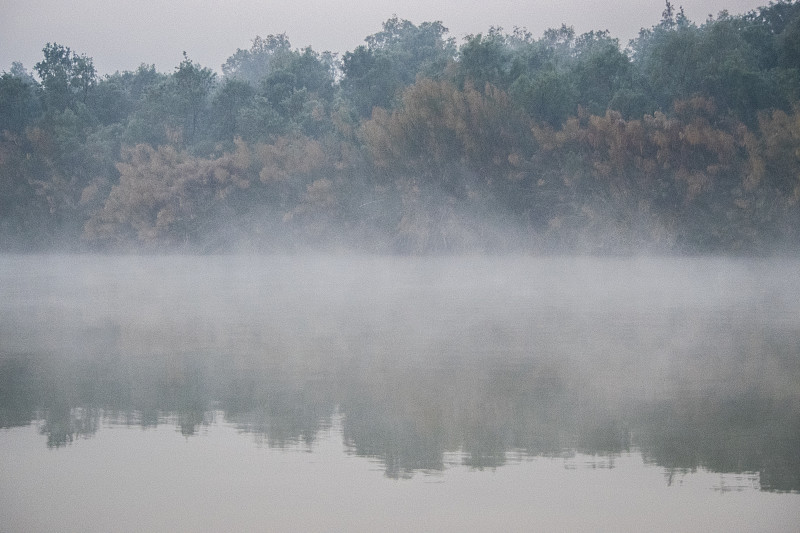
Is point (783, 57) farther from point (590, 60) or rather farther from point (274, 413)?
point (274, 413)

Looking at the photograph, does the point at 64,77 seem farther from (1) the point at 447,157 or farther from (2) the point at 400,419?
(2) the point at 400,419

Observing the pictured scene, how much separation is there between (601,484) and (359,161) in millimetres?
34846

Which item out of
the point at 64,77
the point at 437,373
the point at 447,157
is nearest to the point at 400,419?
the point at 437,373

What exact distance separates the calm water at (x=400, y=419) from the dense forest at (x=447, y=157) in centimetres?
1727

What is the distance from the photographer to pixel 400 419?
7523 mm

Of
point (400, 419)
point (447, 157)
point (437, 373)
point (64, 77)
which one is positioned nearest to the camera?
point (400, 419)

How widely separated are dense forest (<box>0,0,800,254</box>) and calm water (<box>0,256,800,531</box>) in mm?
17273

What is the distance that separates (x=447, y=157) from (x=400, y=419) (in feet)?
101

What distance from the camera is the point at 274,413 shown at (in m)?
7.77

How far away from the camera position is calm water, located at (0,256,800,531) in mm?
5418

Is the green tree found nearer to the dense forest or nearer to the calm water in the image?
the dense forest

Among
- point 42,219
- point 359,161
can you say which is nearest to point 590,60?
point 359,161

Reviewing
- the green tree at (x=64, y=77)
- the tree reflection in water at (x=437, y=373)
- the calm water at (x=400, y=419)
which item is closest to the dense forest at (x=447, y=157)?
the green tree at (x=64, y=77)

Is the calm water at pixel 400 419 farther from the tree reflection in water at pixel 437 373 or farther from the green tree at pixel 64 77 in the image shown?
the green tree at pixel 64 77
